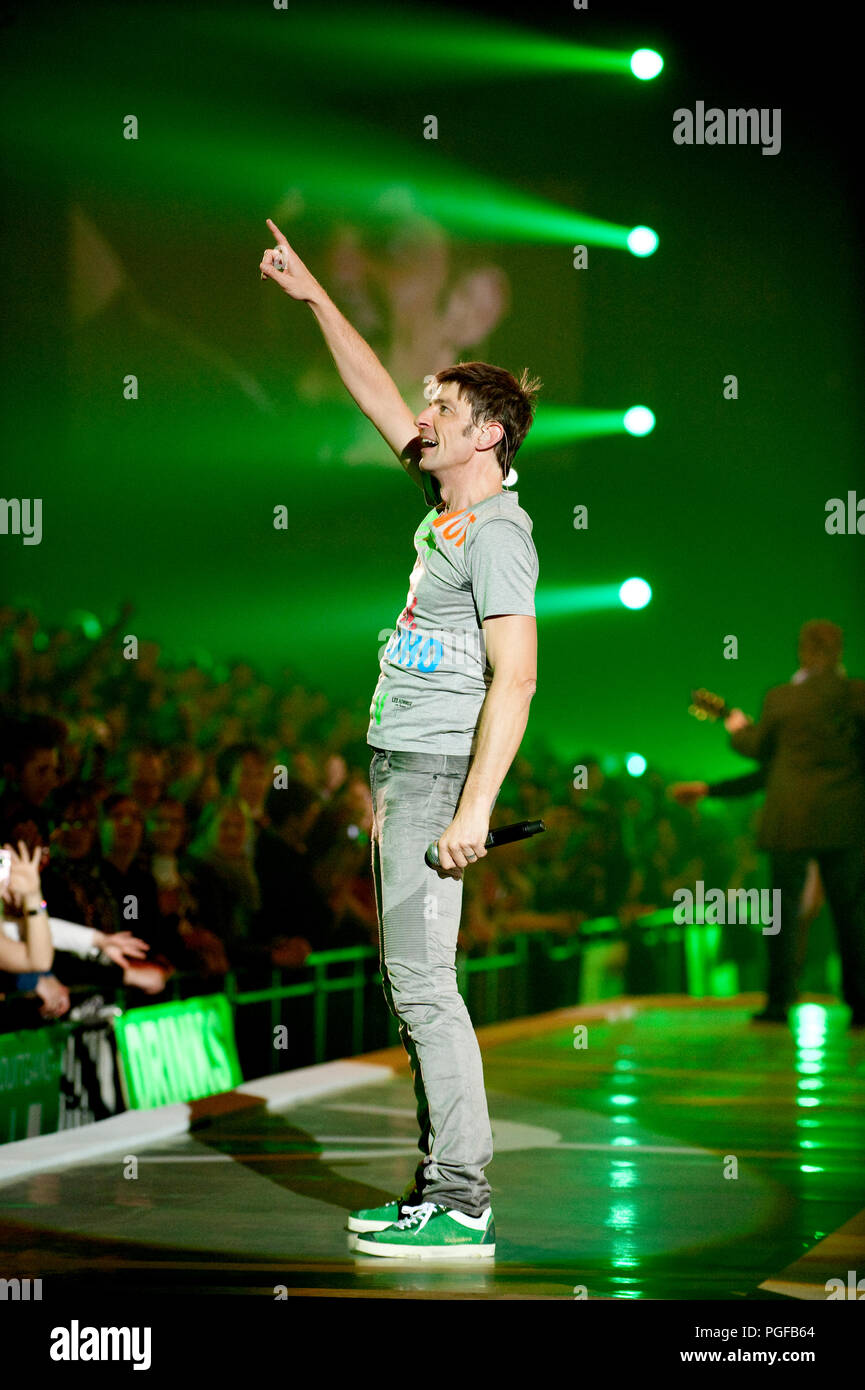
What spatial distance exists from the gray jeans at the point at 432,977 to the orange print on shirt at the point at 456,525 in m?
0.42

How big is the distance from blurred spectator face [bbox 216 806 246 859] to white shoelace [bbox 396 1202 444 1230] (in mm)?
2778

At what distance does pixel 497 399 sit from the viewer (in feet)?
10.9

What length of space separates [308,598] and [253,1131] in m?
4.96

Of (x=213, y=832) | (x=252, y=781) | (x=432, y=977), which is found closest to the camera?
(x=432, y=977)

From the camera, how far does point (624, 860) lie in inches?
345

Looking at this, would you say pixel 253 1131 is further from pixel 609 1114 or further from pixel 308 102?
pixel 308 102

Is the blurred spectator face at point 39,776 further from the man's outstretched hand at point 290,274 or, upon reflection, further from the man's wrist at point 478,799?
the man's wrist at point 478,799

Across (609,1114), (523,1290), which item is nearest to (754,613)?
(609,1114)

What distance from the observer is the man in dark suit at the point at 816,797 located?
7.29 m

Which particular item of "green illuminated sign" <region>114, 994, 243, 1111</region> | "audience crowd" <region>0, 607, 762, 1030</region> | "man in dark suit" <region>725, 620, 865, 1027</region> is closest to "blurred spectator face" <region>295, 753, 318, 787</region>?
"audience crowd" <region>0, 607, 762, 1030</region>

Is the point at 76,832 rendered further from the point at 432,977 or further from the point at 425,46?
the point at 425,46

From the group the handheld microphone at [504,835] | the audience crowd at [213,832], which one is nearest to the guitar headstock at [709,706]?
the audience crowd at [213,832]

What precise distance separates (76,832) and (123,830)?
15.6 inches

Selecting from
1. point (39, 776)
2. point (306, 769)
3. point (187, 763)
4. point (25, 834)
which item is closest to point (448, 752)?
point (25, 834)
